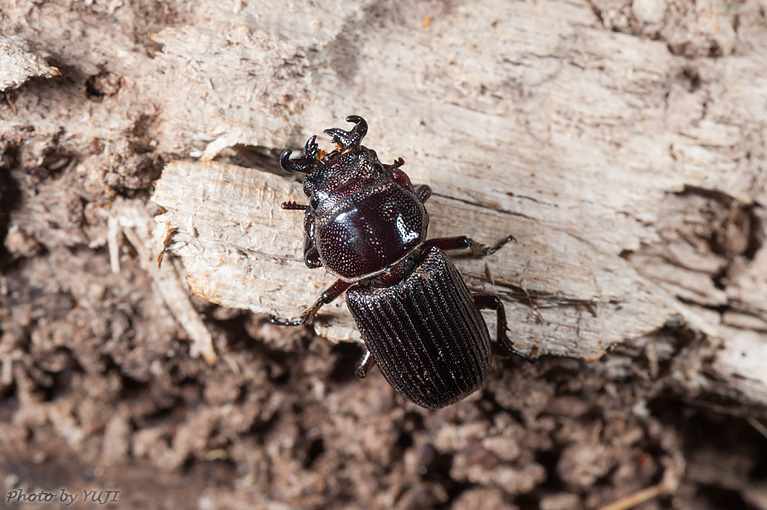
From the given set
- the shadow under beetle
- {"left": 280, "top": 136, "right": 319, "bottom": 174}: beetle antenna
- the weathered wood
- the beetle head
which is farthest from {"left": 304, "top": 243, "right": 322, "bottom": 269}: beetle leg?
the weathered wood

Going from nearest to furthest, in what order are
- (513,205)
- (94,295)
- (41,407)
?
(513,205) → (94,295) → (41,407)

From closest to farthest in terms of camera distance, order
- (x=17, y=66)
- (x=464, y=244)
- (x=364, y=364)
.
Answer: (x=17, y=66) < (x=464, y=244) < (x=364, y=364)

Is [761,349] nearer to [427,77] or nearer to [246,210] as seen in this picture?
[427,77]

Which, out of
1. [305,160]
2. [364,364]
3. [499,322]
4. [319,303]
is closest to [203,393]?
[364,364]

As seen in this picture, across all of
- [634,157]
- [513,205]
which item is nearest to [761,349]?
[634,157]

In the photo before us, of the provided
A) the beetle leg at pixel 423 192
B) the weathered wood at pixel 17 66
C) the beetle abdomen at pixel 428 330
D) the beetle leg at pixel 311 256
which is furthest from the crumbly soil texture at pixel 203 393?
the beetle leg at pixel 423 192

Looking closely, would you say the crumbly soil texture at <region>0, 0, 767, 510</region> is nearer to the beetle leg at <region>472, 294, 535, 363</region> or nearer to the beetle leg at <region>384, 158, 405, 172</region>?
the beetle leg at <region>472, 294, 535, 363</region>

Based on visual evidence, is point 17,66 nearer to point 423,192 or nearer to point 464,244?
point 423,192
